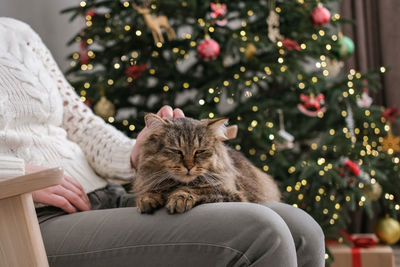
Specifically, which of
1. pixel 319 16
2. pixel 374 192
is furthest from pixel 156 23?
pixel 374 192

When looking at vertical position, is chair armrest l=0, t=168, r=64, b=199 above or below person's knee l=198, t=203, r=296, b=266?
above

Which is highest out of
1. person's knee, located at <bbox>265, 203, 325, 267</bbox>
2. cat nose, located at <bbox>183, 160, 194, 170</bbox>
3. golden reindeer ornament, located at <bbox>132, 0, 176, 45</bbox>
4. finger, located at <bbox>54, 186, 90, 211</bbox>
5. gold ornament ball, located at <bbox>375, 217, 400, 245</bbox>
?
golden reindeer ornament, located at <bbox>132, 0, 176, 45</bbox>

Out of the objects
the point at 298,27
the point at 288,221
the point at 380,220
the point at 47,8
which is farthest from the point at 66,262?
the point at 47,8

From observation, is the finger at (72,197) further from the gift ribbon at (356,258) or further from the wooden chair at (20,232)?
the gift ribbon at (356,258)

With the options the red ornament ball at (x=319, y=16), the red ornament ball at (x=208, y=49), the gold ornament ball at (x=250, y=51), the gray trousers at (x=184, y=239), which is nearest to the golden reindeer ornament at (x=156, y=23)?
the red ornament ball at (x=208, y=49)

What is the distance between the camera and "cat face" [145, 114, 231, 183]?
1.17 m

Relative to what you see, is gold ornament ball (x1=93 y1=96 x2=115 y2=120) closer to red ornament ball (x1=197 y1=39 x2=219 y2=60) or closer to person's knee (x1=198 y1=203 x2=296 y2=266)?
red ornament ball (x1=197 y1=39 x2=219 y2=60)

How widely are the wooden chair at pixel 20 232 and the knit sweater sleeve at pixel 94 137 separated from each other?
468mm

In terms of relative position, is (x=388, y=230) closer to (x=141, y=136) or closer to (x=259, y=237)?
(x=141, y=136)

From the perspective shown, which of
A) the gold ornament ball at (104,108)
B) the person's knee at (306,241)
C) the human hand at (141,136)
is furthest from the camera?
the gold ornament ball at (104,108)

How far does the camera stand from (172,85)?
2707 mm

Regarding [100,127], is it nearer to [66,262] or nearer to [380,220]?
[66,262]

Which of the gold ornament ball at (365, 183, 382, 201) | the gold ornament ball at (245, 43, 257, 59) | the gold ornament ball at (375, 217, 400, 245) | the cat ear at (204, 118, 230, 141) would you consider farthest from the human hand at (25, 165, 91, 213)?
the gold ornament ball at (375, 217, 400, 245)

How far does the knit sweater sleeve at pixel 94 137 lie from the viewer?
54.6 inches
